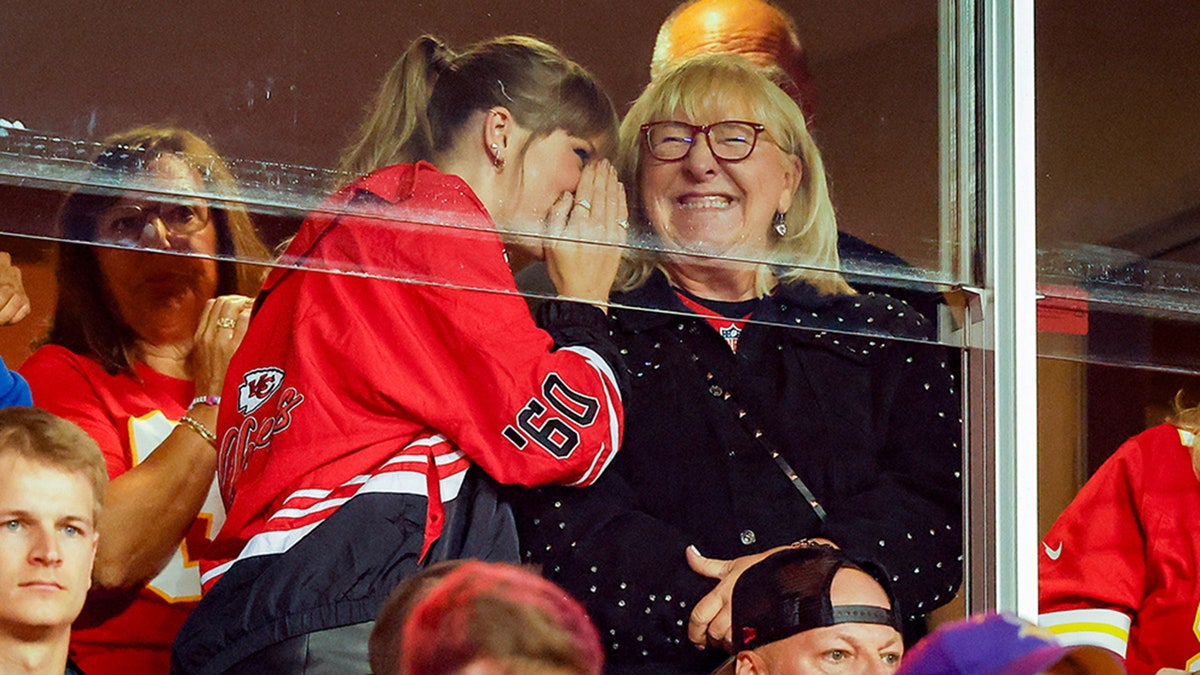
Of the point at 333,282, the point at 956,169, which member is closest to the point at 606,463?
the point at 333,282

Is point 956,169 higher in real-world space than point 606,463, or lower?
higher

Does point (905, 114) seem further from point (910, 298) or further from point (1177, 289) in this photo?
point (1177, 289)

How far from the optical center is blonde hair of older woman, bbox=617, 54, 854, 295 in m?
1.44

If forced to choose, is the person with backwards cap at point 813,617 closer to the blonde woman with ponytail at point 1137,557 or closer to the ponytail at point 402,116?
the blonde woman with ponytail at point 1137,557

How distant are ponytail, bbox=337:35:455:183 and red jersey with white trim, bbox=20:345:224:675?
422 millimetres

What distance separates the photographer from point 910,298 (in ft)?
4.82

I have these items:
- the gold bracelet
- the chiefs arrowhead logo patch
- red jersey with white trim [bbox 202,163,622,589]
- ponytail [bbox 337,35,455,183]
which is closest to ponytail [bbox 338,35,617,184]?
ponytail [bbox 337,35,455,183]

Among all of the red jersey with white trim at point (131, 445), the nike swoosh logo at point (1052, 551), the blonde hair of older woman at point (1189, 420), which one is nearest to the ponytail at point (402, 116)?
the red jersey with white trim at point (131, 445)

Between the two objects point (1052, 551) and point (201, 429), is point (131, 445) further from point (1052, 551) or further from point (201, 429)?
point (1052, 551)

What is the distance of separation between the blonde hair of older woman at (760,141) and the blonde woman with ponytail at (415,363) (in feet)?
0.08

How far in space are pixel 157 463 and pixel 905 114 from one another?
785 millimetres

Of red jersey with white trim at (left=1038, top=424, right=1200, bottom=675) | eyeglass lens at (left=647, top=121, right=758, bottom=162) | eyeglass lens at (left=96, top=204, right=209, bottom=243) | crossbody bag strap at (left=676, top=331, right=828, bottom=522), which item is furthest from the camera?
red jersey with white trim at (left=1038, top=424, right=1200, bottom=675)

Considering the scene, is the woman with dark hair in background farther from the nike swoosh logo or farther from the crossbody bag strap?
the nike swoosh logo

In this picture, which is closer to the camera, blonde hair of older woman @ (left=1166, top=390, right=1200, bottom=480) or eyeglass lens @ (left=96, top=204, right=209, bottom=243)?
eyeglass lens @ (left=96, top=204, right=209, bottom=243)
